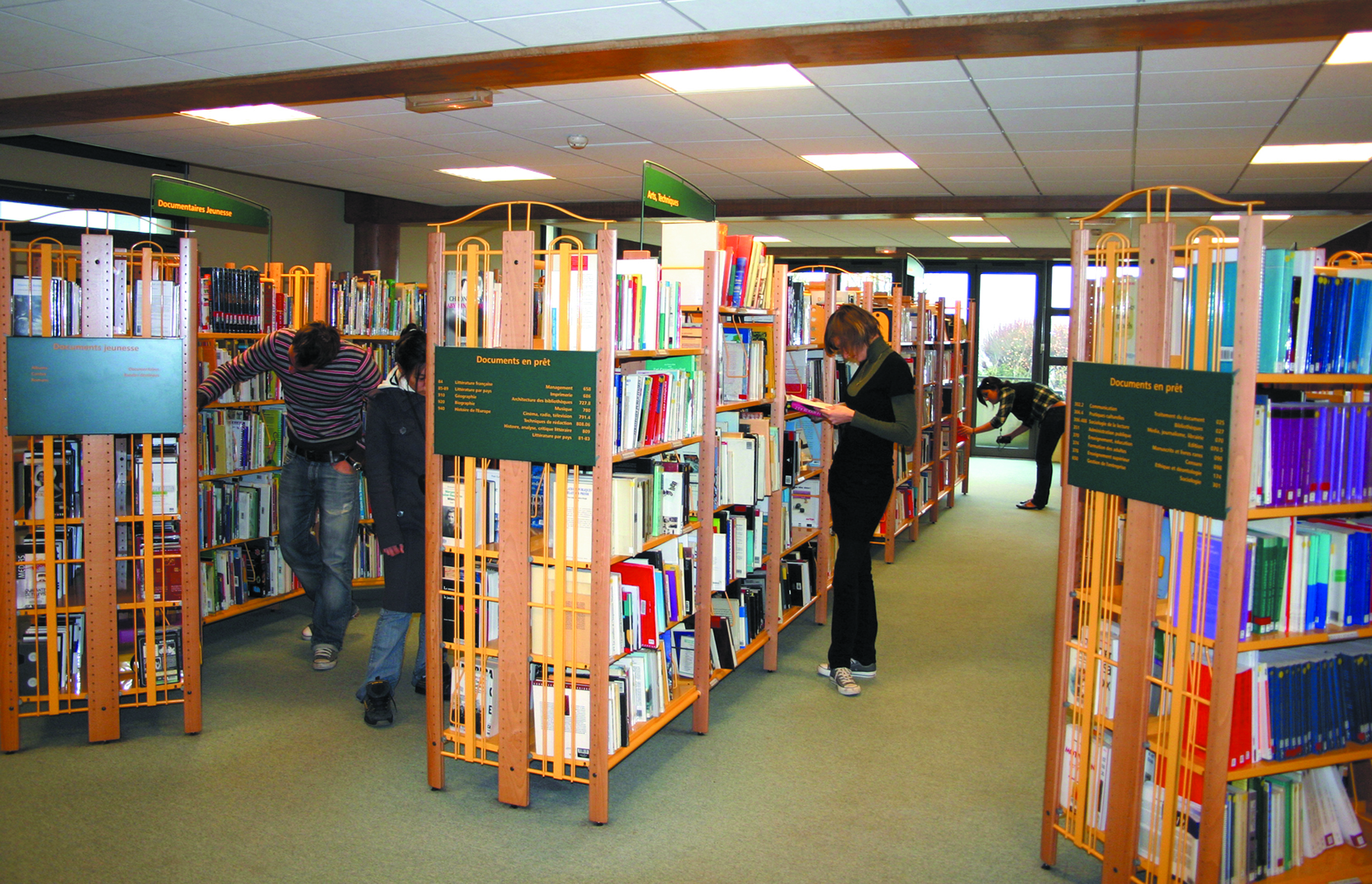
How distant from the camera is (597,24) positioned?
4.13 metres

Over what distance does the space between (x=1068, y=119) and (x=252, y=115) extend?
521 centimetres

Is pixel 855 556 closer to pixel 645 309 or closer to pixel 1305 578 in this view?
pixel 645 309

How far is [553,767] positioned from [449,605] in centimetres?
72

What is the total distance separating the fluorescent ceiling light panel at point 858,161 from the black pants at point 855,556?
3467 mm

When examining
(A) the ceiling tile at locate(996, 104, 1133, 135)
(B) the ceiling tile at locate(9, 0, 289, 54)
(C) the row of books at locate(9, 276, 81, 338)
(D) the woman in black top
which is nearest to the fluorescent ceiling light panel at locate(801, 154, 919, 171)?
(A) the ceiling tile at locate(996, 104, 1133, 135)

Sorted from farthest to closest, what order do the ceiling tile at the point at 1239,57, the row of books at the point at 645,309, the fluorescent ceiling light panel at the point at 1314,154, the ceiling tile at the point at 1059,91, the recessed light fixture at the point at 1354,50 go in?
1. the fluorescent ceiling light panel at the point at 1314,154
2. the ceiling tile at the point at 1059,91
3. the ceiling tile at the point at 1239,57
4. the recessed light fixture at the point at 1354,50
5. the row of books at the point at 645,309

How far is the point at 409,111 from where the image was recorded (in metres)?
6.04

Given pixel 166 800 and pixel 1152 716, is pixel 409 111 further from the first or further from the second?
pixel 1152 716

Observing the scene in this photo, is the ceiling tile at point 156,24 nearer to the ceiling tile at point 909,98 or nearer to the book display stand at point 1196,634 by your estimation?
the ceiling tile at point 909,98

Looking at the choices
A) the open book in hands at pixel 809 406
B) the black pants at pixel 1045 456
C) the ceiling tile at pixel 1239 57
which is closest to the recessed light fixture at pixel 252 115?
the open book in hands at pixel 809 406

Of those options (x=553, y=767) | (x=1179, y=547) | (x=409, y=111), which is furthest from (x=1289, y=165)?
(x=553, y=767)

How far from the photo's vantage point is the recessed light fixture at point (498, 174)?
8.23 metres

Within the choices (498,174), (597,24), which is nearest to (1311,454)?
(597,24)

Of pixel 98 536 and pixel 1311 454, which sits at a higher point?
pixel 1311 454
